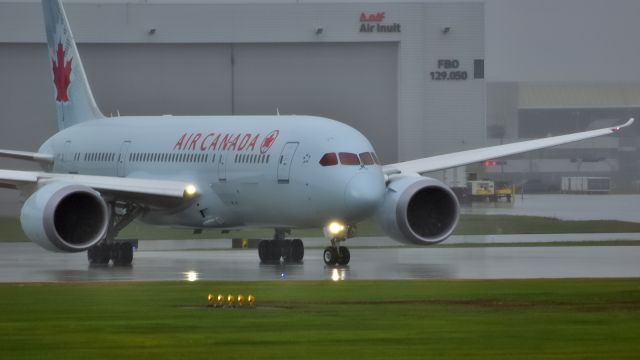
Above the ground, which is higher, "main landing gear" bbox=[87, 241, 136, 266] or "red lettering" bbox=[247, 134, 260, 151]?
"red lettering" bbox=[247, 134, 260, 151]

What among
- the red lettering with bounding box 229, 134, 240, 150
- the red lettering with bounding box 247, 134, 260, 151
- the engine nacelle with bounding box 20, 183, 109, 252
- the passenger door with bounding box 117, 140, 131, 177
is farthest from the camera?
the passenger door with bounding box 117, 140, 131, 177

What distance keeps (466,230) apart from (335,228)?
65.5 feet

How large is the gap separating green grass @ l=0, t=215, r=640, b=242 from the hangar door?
22.0 m

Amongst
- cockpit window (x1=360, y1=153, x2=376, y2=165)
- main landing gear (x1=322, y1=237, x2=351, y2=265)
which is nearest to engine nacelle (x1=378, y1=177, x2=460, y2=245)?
cockpit window (x1=360, y1=153, x2=376, y2=165)

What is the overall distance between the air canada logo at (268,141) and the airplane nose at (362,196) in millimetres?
3296

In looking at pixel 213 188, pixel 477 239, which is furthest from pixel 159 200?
pixel 477 239

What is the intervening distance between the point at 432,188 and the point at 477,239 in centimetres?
1371

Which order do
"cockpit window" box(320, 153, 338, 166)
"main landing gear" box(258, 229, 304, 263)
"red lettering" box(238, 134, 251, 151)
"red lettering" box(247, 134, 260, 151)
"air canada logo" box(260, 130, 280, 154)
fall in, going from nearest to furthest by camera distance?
1. "cockpit window" box(320, 153, 338, 166)
2. "air canada logo" box(260, 130, 280, 154)
3. "red lettering" box(247, 134, 260, 151)
4. "red lettering" box(238, 134, 251, 151)
5. "main landing gear" box(258, 229, 304, 263)

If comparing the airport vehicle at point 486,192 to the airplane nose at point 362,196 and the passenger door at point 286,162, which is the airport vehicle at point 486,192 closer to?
the passenger door at point 286,162

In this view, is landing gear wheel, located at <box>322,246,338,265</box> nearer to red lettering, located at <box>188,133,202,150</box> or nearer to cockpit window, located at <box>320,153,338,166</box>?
cockpit window, located at <box>320,153,338,166</box>

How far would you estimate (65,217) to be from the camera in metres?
37.3

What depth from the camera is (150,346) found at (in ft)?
66.1

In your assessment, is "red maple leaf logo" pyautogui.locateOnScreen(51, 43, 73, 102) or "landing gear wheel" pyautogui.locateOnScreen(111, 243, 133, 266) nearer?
"landing gear wheel" pyautogui.locateOnScreen(111, 243, 133, 266)

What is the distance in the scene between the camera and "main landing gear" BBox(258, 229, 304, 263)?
130ft
